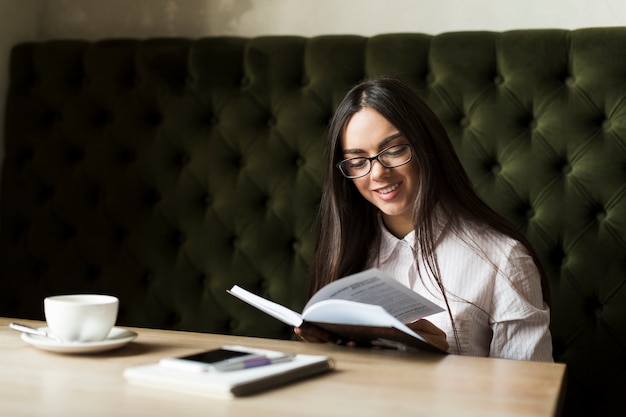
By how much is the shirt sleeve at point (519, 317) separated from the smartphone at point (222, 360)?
62cm

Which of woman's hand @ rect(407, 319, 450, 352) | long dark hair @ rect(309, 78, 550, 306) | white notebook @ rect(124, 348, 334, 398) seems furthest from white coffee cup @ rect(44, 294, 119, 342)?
long dark hair @ rect(309, 78, 550, 306)

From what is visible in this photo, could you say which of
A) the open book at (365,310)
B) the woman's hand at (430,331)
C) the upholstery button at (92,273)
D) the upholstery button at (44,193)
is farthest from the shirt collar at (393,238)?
the upholstery button at (44,193)

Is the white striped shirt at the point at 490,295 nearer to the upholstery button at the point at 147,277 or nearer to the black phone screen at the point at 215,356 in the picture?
the black phone screen at the point at 215,356

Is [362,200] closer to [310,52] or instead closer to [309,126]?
[309,126]

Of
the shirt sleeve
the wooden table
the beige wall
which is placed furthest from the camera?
the beige wall

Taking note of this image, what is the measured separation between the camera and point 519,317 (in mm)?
1525

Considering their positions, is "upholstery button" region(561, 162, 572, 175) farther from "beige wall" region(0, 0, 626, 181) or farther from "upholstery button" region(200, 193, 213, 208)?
"upholstery button" region(200, 193, 213, 208)

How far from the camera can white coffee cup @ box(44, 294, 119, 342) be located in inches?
44.4

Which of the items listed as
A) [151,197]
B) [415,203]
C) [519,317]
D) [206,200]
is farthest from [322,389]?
[151,197]

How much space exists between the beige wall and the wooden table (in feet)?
4.08

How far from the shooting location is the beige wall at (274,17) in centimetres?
212

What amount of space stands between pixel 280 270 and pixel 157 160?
48 cm

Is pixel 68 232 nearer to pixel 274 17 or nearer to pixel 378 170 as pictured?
pixel 274 17

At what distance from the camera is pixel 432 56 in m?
2.03
